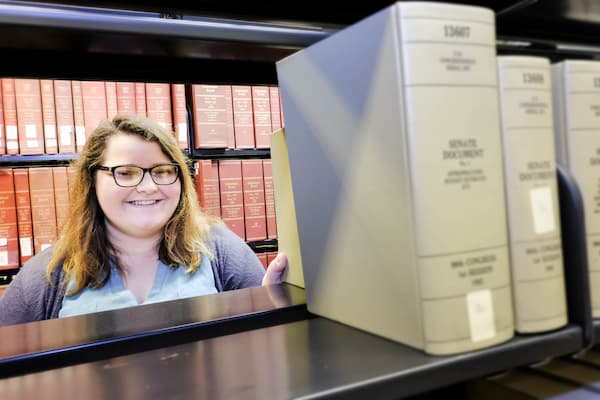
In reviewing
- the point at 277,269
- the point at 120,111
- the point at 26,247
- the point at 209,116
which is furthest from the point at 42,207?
the point at 277,269

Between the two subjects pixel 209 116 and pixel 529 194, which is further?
pixel 209 116

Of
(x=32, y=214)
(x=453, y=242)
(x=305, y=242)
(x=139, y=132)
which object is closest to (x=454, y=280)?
(x=453, y=242)

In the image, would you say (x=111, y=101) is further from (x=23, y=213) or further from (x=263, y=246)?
(x=263, y=246)

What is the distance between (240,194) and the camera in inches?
94.3

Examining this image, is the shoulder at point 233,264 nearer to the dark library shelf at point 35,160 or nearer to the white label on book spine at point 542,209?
the dark library shelf at point 35,160

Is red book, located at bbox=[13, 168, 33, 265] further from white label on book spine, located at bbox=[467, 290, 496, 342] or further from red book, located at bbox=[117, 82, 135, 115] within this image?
white label on book spine, located at bbox=[467, 290, 496, 342]

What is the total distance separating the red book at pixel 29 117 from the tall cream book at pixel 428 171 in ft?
6.42

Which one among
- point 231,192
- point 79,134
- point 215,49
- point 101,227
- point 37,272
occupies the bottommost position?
point 37,272

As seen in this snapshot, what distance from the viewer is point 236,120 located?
7.78 feet

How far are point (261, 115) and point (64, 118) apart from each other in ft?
2.96

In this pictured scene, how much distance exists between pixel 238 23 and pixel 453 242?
0.33 meters

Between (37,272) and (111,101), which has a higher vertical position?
(111,101)

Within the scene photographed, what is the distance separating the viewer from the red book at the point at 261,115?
2.41m

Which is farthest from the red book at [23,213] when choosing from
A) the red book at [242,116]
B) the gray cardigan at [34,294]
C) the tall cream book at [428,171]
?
the tall cream book at [428,171]
